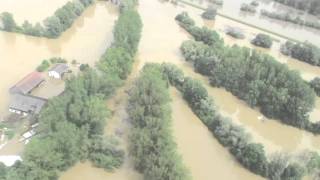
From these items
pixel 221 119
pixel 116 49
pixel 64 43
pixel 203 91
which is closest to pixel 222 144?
pixel 221 119

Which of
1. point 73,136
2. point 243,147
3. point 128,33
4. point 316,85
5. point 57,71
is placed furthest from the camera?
point 128,33

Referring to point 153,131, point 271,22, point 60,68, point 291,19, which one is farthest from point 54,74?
point 291,19

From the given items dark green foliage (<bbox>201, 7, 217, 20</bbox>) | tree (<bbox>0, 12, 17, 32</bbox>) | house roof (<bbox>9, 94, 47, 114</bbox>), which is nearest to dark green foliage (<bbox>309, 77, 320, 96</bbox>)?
dark green foliage (<bbox>201, 7, 217, 20</bbox>)

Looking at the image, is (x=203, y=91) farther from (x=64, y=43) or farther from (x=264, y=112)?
(x=64, y=43)

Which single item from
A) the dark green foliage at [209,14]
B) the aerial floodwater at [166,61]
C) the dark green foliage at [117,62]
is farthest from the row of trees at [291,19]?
the dark green foliage at [117,62]

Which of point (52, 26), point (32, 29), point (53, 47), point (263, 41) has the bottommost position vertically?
point (53, 47)

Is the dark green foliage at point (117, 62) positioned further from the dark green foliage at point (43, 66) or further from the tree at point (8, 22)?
the tree at point (8, 22)

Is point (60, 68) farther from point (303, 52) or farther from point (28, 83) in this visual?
point (303, 52)
